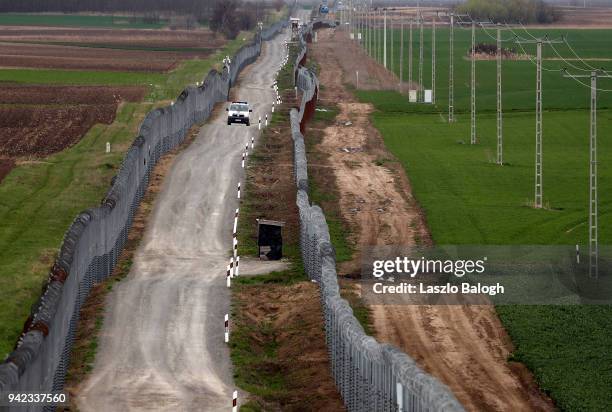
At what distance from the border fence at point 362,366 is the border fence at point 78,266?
20.7 ft

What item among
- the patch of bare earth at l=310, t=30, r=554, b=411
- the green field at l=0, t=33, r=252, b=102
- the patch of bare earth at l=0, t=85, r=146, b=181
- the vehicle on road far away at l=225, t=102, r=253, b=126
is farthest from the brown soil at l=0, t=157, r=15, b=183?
the green field at l=0, t=33, r=252, b=102

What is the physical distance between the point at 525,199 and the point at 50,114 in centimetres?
4636

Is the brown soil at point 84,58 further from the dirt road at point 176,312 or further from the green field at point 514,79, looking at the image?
the dirt road at point 176,312

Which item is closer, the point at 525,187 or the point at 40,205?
the point at 40,205

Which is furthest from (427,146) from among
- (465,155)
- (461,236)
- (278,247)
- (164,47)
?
(164,47)

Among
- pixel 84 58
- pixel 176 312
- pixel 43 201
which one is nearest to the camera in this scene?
pixel 176 312

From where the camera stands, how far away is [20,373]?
1020 inches

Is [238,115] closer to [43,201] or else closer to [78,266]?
[43,201]

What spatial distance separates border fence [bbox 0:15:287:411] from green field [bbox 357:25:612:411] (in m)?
11.5

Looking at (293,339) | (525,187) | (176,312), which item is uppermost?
(176,312)

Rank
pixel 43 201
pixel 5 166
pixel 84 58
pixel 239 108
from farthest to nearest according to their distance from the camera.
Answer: pixel 84 58, pixel 239 108, pixel 5 166, pixel 43 201

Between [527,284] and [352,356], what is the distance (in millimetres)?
15677

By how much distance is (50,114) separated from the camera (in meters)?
101

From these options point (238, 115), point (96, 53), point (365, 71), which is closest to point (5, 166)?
point (238, 115)
